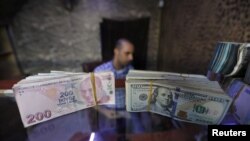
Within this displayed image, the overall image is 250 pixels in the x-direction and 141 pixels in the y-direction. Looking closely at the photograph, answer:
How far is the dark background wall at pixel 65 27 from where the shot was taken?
8.56ft

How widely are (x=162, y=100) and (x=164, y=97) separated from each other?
0.06 feet

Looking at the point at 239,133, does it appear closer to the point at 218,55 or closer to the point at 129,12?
the point at 218,55

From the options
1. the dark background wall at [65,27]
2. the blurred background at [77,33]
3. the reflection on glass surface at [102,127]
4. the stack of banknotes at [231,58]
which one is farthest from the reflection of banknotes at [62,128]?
the dark background wall at [65,27]

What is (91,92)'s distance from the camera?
77cm

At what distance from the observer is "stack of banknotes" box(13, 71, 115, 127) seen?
67cm

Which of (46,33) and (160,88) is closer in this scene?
(160,88)

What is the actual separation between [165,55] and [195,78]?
1692mm

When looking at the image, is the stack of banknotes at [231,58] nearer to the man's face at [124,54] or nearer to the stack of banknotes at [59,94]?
the stack of banknotes at [59,94]

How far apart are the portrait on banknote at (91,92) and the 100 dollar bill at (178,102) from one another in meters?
0.11

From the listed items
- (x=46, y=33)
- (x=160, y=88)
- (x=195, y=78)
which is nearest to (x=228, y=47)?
(x=195, y=78)

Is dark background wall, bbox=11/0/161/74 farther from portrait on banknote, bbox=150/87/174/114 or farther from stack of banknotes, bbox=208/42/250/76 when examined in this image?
portrait on banknote, bbox=150/87/174/114

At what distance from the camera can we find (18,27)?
8.59 feet

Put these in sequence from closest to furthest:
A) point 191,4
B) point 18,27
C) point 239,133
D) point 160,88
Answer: point 239,133 < point 160,88 < point 191,4 < point 18,27

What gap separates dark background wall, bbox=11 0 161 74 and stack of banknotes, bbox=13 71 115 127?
Answer: 203cm
